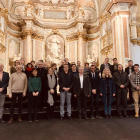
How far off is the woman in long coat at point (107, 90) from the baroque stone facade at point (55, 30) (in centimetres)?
592

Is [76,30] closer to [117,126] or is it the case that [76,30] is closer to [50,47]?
[50,47]

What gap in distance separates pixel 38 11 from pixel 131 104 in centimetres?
1126

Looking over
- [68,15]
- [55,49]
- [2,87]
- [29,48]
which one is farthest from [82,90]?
[68,15]

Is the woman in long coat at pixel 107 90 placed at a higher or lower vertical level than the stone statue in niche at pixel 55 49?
lower

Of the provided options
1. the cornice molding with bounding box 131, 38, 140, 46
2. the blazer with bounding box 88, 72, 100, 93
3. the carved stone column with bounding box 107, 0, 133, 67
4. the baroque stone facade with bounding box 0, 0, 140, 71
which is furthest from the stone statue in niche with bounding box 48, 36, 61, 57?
the blazer with bounding box 88, 72, 100, 93

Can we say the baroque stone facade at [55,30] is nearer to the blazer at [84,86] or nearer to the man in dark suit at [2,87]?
the blazer at [84,86]

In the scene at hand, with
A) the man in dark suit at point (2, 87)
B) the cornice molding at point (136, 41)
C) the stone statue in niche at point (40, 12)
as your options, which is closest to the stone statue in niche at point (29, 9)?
the stone statue in niche at point (40, 12)

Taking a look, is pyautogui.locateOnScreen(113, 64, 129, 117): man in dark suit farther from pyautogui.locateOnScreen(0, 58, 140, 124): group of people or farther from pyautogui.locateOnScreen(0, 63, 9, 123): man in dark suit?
pyautogui.locateOnScreen(0, 63, 9, 123): man in dark suit

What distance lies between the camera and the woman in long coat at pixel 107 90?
4598 millimetres

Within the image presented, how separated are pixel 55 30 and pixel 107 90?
9.90 meters

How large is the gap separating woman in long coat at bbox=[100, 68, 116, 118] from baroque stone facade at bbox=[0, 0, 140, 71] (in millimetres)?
5919

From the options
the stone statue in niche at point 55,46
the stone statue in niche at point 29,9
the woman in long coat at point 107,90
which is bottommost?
the woman in long coat at point 107,90

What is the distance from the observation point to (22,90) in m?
4.28

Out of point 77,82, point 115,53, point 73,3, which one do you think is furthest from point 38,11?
point 77,82
